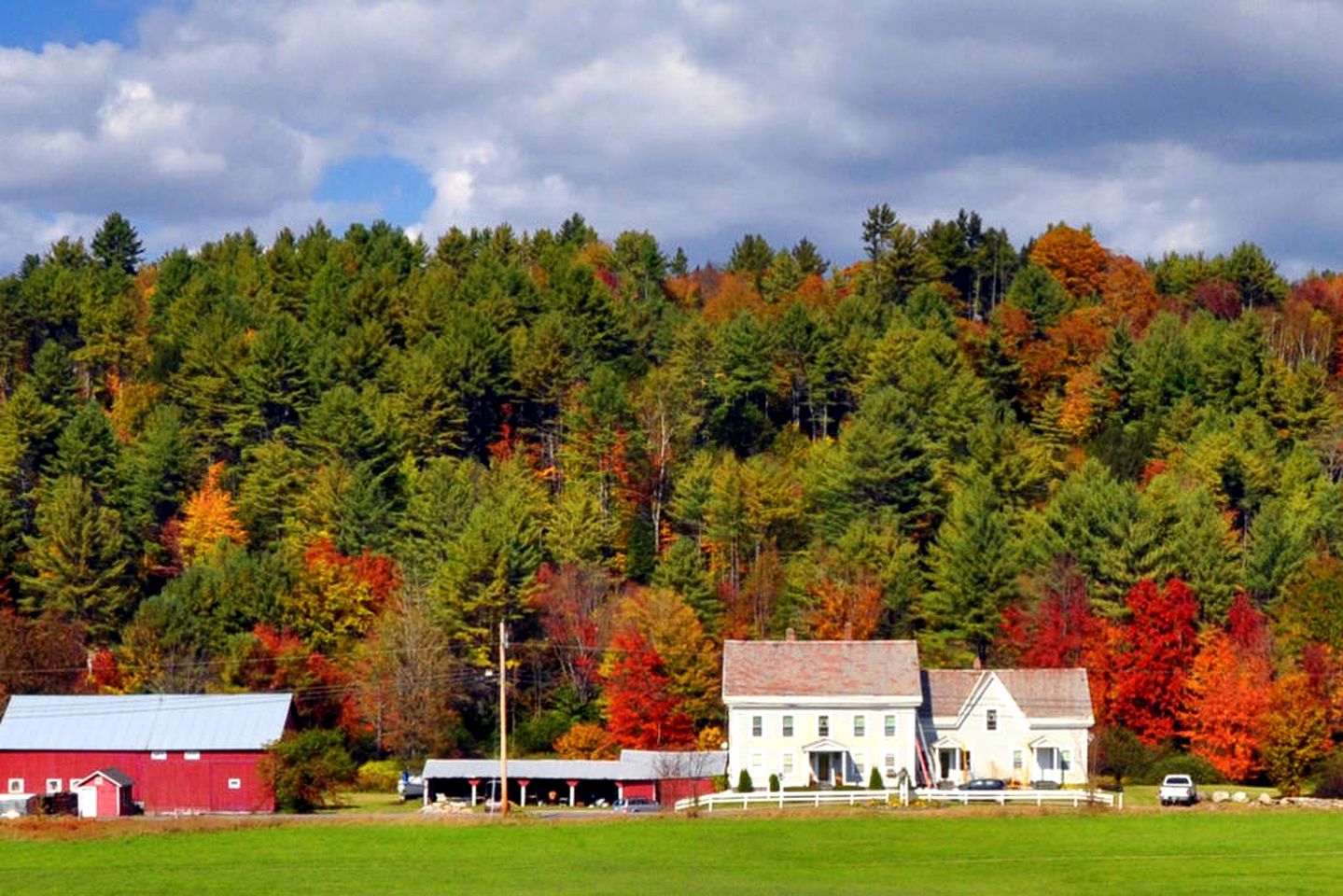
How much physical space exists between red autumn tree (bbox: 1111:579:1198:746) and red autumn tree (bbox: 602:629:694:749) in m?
21.2

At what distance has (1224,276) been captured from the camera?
589 ft

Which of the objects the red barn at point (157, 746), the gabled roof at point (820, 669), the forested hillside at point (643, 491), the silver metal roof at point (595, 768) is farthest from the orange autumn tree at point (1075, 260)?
the red barn at point (157, 746)

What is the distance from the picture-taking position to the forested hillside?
99375 millimetres

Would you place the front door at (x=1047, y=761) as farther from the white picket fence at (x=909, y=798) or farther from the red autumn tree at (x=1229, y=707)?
the white picket fence at (x=909, y=798)

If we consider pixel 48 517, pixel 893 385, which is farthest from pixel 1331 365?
pixel 48 517

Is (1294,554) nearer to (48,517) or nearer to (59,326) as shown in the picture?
(48,517)

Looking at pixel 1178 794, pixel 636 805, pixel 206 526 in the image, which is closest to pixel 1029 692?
pixel 1178 794

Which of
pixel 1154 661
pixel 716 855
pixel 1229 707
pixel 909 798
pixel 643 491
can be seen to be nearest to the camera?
pixel 716 855

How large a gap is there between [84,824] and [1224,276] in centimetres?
13387

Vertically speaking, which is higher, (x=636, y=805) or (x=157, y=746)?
(x=157, y=746)

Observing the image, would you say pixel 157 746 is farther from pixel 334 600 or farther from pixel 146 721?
pixel 334 600

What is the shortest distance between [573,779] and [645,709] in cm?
1619

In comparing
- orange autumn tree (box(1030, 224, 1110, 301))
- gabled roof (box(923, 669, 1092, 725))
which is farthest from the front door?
orange autumn tree (box(1030, 224, 1110, 301))

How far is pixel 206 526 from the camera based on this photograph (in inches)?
4943
